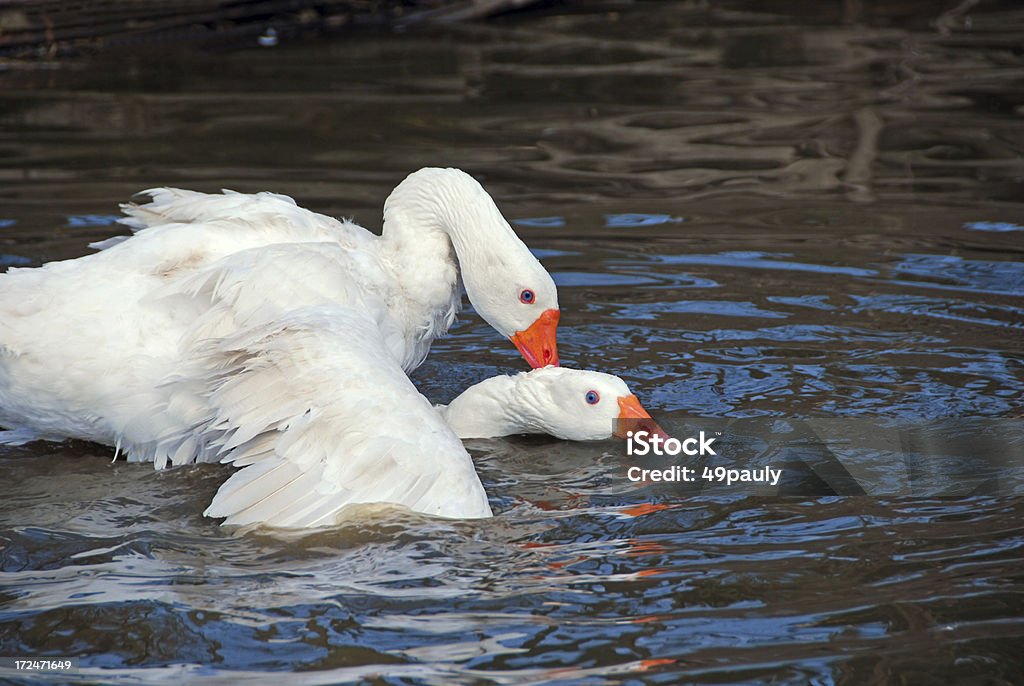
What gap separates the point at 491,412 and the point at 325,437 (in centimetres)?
136

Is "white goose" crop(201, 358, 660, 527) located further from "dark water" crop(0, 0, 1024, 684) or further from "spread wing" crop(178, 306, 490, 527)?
"dark water" crop(0, 0, 1024, 684)

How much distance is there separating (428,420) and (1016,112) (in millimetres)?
8312

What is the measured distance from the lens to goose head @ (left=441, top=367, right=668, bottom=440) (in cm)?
560

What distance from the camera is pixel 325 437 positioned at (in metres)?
4.54

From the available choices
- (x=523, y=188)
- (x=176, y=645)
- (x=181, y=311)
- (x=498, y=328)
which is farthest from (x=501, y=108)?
(x=176, y=645)

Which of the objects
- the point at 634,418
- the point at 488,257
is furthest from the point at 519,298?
the point at 634,418

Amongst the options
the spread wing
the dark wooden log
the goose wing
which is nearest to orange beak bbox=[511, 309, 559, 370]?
the goose wing

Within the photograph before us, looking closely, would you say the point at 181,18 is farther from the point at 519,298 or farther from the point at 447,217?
the point at 519,298

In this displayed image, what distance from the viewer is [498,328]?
236 inches

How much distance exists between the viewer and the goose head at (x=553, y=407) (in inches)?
220

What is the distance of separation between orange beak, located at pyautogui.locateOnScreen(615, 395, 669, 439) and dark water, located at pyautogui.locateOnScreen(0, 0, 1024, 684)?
0.20 m

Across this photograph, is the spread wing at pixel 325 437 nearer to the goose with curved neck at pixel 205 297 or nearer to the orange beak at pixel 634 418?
the goose with curved neck at pixel 205 297

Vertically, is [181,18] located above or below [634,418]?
above

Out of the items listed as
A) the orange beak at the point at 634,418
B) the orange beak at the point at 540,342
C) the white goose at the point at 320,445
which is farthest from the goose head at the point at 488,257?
the white goose at the point at 320,445
